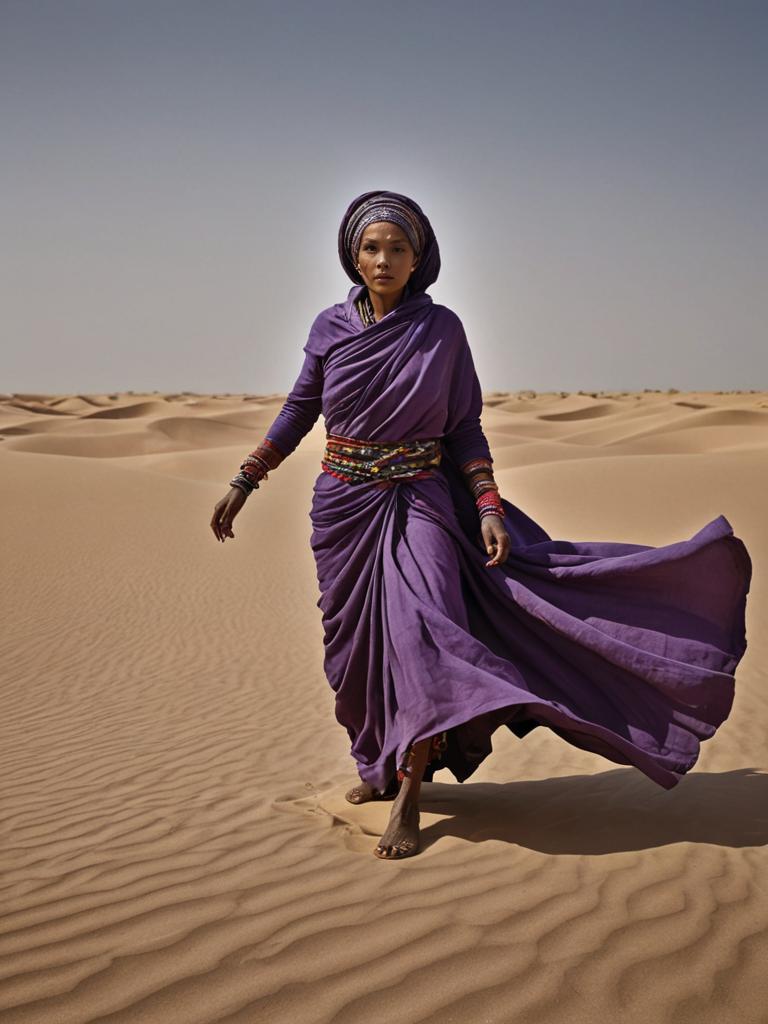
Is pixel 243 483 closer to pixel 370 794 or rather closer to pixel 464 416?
pixel 464 416

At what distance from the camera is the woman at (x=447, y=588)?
3.56 m

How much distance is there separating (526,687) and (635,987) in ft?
3.98

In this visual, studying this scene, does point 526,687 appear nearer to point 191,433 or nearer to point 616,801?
point 616,801

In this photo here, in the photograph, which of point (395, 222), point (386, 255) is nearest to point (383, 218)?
point (395, 222)

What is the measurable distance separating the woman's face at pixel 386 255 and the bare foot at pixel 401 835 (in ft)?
7.06

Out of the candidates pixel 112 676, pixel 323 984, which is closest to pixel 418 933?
pixel 323 984

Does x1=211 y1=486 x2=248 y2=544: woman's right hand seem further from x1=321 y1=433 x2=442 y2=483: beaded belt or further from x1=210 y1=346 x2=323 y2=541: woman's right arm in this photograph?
x1=321 y1=433 x2=442 y2=483: beaded belt

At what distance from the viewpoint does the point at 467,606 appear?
397 cm

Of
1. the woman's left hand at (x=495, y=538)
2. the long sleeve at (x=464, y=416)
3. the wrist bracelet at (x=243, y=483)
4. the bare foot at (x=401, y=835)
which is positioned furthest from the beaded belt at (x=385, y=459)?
the bare foot at (x=401, y=835)

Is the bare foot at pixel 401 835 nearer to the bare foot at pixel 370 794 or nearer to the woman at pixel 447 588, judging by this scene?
the woman at pixel 447 588

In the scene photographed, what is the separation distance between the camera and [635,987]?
251 centimetres

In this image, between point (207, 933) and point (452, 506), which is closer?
point (207, 933)

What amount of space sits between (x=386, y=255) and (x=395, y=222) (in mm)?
146

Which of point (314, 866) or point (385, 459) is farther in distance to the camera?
point (385, 459)
